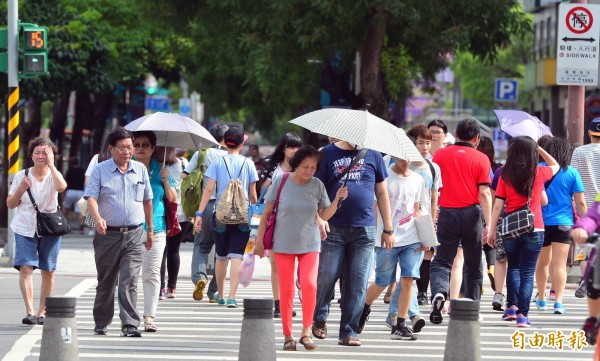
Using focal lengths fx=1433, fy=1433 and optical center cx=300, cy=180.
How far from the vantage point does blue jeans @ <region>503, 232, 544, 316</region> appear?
42.7ft

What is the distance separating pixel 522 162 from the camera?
1284 cm

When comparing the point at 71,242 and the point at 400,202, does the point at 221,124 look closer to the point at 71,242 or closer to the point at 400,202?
the point at 400,202

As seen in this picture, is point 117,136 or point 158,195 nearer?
point 117,136

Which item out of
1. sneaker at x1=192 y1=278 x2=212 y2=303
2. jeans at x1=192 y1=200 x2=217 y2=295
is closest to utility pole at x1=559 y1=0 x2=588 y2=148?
jeans at x1=192 y1=200 x2=217 y2=295

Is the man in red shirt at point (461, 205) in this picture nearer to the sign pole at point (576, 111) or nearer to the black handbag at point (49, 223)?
the black handbag at point (49, 223)

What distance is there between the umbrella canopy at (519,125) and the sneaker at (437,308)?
188cm

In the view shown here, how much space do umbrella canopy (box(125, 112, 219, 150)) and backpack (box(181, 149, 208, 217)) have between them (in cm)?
92

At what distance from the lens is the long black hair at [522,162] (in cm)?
1280

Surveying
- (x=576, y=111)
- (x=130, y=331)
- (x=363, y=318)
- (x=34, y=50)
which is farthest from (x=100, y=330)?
(x=576, y=111)

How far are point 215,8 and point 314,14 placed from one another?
2956 millimetres

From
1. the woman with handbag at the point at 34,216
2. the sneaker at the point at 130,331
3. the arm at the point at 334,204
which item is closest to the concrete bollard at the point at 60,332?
the arm at the point at 334,204

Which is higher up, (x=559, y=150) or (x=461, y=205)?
(x=559, y=150)

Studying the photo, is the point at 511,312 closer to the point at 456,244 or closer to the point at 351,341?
the point at 456,244

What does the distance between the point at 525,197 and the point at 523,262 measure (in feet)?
1.95
